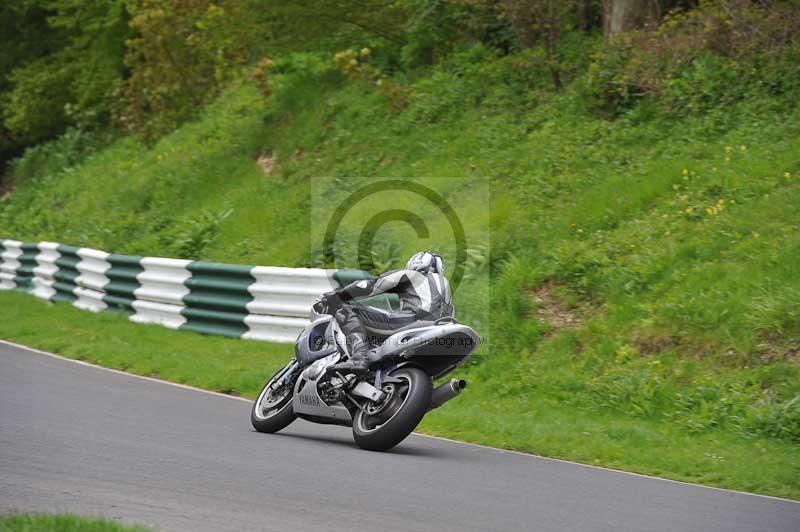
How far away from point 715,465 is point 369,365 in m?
2.73

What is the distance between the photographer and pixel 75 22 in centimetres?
2953

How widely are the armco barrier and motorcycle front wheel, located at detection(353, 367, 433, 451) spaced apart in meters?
4.37

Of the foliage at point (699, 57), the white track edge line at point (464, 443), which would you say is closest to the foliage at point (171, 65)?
the foliage at point (699, 57)

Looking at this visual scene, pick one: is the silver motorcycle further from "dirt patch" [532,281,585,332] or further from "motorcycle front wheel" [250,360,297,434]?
"dirt patch" [532,281,585,332]

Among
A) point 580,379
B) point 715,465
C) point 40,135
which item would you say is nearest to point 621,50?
point 580,379

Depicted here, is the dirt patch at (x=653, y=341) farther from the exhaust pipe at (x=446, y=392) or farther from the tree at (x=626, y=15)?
the tree at (x=626, y=15)

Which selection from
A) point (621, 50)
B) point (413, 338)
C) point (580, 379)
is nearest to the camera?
point (413, 338)

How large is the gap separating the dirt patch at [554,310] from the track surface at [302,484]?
3.13 m

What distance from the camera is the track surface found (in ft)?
19.4

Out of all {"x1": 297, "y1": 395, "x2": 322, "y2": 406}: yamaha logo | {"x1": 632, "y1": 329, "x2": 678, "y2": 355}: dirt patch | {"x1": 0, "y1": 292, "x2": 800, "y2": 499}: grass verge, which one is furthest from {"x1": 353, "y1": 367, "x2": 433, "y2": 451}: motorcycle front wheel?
{"x1": 632, "y1": 329, "x2": 678, "y2": 355}: dirt patch

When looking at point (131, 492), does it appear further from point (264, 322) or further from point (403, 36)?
point (403, 36)

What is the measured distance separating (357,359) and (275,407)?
105 cm

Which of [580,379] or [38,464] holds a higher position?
[38,464]

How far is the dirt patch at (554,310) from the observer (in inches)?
467
